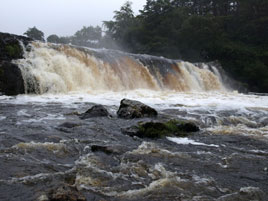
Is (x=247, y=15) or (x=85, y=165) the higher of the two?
(x=247, y=15)

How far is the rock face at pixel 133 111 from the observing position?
23.5 ft

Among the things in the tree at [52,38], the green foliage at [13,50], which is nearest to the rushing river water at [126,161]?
the green foliage at [13,50]

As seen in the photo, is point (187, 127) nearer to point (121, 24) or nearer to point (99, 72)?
point (99, 72)

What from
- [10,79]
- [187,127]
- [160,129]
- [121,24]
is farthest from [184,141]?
[121,24]

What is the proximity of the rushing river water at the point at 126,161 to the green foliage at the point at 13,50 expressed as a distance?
6.38 metres

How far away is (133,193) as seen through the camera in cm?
313

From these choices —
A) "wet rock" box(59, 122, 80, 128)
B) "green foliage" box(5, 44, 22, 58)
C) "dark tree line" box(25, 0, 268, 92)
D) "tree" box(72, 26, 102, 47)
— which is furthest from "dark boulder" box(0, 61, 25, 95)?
"tree" box(72, 26, 102, 47)

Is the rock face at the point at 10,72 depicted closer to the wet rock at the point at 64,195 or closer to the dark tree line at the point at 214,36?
the wet rock at the point at 64,195

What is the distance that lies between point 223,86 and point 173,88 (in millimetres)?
7486

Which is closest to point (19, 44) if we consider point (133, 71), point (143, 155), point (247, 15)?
point (133, 71)

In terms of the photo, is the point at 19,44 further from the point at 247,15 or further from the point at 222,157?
the point at 247,15

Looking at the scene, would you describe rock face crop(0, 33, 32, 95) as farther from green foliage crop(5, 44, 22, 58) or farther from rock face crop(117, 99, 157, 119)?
rock face crop(117, 99, 157, 119)

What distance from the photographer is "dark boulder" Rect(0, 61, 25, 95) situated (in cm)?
1105

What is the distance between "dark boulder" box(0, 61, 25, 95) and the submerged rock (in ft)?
23.9
